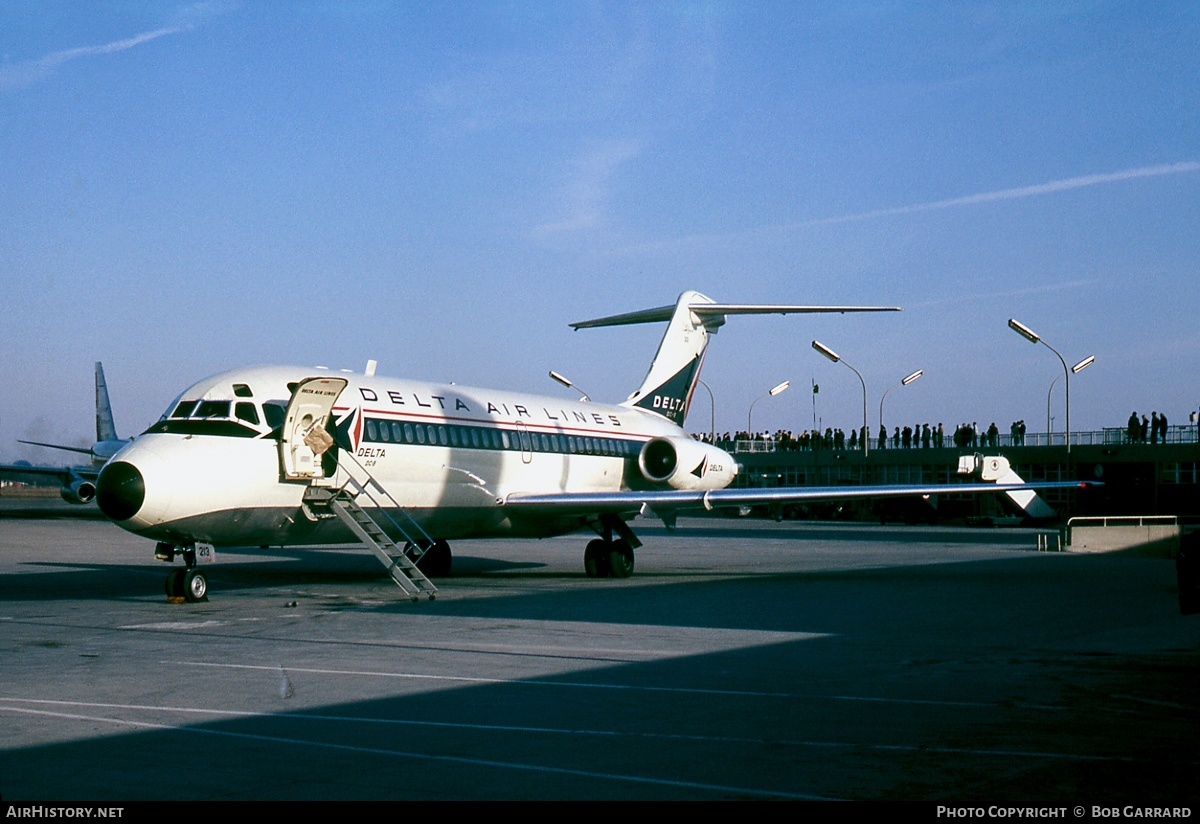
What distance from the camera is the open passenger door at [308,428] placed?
18109 millimetres

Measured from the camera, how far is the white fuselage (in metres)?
16.5

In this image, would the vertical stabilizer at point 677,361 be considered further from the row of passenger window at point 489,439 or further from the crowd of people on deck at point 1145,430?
the crowd of people on deck at point 1145,430

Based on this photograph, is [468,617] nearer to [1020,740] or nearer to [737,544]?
[1020,740]

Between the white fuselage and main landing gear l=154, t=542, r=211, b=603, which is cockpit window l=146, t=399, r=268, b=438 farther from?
main landing gear l=154, t=542, r=211, b=603

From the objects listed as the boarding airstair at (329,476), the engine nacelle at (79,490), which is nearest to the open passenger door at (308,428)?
the boarding airstair at (329,476)

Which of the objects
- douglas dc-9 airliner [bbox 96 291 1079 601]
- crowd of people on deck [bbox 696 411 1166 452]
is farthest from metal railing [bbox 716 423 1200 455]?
douglas dc-9 airliner [bbox 96 291 1079 601]

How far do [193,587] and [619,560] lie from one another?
8788 millimetres

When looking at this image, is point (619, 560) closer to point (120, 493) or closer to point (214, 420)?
point (214, 420)

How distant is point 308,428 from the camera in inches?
739

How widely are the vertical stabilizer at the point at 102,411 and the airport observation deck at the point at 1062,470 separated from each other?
37903mm

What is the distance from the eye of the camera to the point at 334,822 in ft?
18.4

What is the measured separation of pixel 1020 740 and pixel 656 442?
64.8 feet

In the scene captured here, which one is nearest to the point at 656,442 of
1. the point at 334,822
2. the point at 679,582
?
the point at 679,582

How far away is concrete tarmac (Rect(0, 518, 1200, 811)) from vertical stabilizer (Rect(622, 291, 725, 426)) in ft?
31.8
